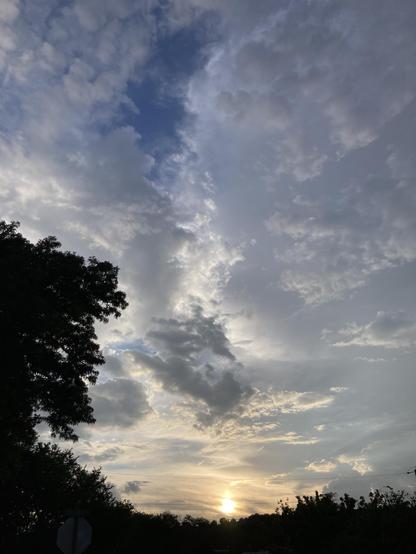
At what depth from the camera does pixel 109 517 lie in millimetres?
52406

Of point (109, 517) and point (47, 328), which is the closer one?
point (47, 328)

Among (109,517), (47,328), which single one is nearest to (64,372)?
(47,328)

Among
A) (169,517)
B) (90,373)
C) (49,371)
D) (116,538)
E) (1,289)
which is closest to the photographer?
(1,289)

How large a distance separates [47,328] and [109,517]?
37715 millimetres

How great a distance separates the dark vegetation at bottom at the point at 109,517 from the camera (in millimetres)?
22016

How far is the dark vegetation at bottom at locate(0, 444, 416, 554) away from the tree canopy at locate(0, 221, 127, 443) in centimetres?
240

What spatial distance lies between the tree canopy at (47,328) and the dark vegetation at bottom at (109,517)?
94.4 inches

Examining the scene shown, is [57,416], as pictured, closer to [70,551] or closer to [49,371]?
[49,371]

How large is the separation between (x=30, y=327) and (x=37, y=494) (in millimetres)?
26261

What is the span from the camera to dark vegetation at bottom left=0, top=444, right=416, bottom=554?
22016 millimetres

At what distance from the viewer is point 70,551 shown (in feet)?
37.1

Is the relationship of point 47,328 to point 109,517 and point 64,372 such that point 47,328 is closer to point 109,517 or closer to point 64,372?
point 64,372

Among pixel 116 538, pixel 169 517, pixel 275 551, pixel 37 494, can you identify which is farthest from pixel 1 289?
pixel 169 517

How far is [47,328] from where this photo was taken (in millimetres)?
22781
